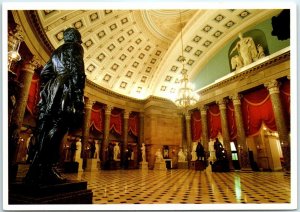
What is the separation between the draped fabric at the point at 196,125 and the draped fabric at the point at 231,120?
2.53 m

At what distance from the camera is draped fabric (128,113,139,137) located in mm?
17094

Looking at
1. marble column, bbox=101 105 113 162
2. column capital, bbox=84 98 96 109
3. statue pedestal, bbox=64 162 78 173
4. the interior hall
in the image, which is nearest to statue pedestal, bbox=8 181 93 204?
the interior hall

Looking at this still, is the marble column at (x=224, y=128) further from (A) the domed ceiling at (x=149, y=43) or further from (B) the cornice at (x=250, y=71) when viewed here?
(A) the domed ceiling at (x=149, y=43)

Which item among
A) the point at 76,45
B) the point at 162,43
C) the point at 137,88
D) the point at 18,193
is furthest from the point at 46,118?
the point at 137,88

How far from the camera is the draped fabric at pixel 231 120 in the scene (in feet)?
43.0

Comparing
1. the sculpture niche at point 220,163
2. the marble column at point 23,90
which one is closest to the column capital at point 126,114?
the sculpture niche at point 220,163

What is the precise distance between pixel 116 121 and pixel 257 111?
33.4 feet

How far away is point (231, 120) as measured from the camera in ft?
44.3

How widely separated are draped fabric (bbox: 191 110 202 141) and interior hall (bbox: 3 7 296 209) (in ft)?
0.26

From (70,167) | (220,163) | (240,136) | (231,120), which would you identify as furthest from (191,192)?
(231,120)

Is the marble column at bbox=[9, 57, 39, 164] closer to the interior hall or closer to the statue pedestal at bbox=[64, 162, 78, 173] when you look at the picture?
the interior hall

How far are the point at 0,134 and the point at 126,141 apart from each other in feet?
43.5

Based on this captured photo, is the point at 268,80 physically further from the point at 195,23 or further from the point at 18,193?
the point at 18,193

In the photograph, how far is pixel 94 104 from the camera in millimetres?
14914
